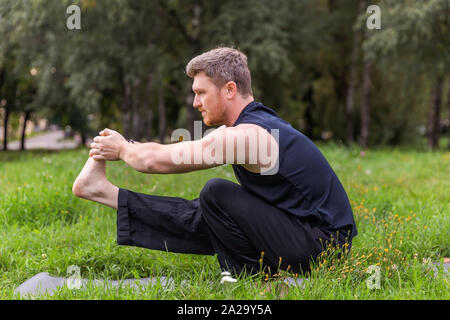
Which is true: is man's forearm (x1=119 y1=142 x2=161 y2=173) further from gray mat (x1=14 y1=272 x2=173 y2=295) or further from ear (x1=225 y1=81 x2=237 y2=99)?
gray mat (x1=14 y1=272 x2=173 y2=295)

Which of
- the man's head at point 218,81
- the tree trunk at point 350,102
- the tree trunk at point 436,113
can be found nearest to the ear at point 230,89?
the man's head at point 218,81

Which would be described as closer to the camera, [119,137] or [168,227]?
[119,137]

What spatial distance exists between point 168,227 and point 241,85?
1050 mm

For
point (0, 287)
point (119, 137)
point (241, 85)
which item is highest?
point (241, 85)

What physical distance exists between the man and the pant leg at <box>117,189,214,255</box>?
3cm

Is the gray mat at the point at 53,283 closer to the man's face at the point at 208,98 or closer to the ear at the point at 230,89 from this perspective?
the man's face at the point at 208,98

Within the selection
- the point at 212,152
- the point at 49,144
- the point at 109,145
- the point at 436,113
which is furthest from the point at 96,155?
the point at 49,144

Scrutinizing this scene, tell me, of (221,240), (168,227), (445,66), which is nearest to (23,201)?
(168,227)

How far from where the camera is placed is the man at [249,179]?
8.26ft

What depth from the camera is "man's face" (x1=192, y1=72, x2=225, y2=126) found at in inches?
105

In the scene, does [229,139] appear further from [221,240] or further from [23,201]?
[23,201]

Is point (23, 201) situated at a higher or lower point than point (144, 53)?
lower

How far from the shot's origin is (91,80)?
558 inches

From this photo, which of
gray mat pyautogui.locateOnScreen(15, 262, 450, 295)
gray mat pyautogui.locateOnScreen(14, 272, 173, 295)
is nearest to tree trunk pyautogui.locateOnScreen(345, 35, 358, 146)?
gray mat pyautogui.locateOnScreen(15, 262, 450, 295)
